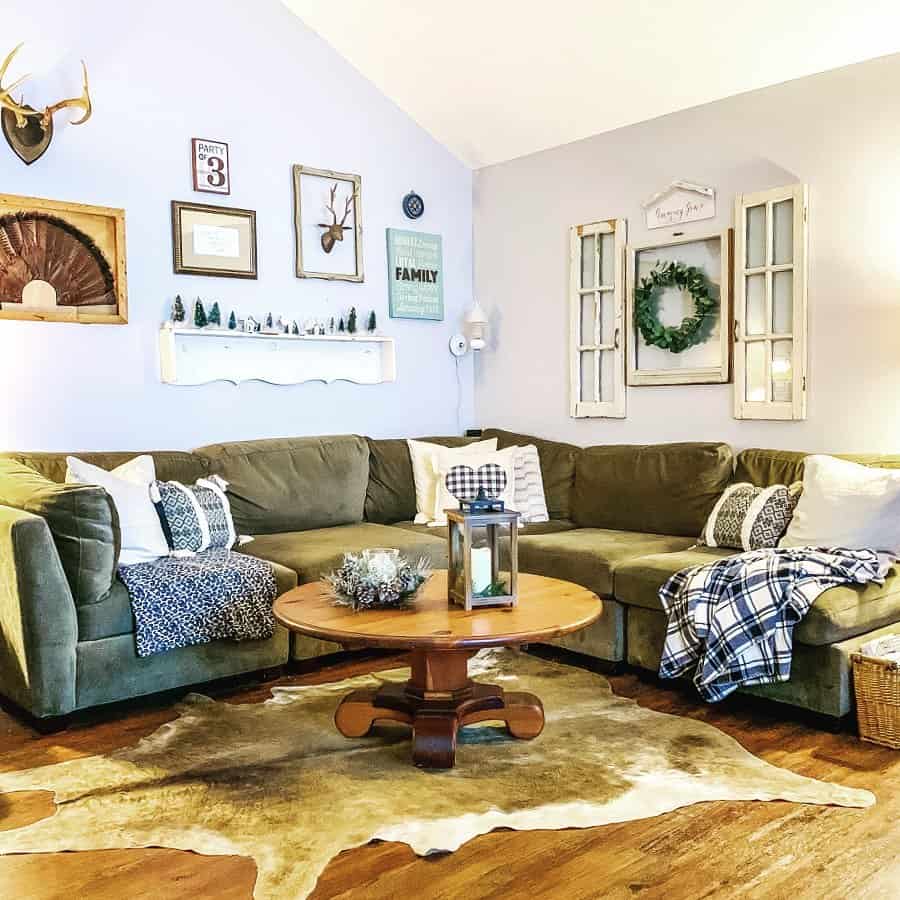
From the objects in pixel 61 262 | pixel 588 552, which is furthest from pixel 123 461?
pixel 588 552

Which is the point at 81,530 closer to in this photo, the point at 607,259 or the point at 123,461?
the point at 123,461

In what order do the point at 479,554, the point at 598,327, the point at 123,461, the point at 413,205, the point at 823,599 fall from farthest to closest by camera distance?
the point at 413,205 < the point at 598,327 < the point at 123,461 < the point at 823,599 < the point at 479,554

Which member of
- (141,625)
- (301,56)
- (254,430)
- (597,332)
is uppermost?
(301,56)

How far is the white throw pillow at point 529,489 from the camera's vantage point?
4.57 metres

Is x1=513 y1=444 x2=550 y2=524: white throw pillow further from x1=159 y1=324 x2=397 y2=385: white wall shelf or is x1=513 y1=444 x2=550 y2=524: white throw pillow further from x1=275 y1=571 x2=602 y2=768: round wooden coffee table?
x1=275 y1=571 x2=602 y2=768: round wooden coffee table

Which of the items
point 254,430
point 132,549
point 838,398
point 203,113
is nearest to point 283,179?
point 203,113

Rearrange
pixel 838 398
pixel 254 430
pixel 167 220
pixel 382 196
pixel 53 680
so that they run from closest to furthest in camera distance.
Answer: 1. pixel 53 680
2. pixel 838 398
3. pixel 167 220
4. pixel 254 430
5. pixel 382 196

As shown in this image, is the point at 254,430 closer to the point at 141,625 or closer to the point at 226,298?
the point at 226,298

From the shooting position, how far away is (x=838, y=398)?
3912 millimetres

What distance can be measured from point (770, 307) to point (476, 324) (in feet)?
5.64

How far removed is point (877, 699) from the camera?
9.25ft

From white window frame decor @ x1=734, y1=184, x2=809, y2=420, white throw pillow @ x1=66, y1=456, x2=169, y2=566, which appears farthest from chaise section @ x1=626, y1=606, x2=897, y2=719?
white throw pillow @ x1=66, y1=456, x2=169, y2=566

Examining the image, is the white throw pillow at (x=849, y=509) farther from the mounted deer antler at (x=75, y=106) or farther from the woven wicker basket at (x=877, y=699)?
the mounted deer antler at (x=75, y=106)

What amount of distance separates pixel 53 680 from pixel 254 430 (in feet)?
6.20
